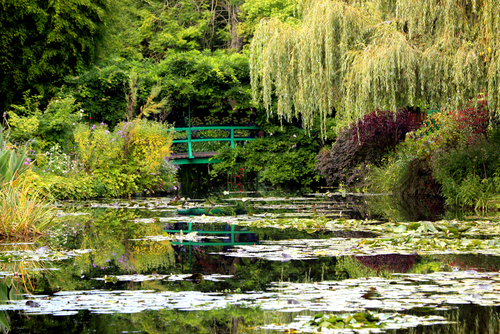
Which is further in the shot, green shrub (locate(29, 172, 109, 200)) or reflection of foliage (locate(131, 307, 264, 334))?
green shrub (locate(29, 172, 109, 200))

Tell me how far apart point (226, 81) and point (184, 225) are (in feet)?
46.6

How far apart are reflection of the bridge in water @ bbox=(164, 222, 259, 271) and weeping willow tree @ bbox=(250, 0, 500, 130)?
372 cm

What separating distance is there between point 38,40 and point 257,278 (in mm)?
19540

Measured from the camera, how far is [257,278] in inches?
Answer: 215

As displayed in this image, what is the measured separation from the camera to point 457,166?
1261cm

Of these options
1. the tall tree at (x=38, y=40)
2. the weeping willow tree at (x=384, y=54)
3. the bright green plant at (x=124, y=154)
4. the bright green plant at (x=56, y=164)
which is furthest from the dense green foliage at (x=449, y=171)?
the tall tree at (x=38, y=40)

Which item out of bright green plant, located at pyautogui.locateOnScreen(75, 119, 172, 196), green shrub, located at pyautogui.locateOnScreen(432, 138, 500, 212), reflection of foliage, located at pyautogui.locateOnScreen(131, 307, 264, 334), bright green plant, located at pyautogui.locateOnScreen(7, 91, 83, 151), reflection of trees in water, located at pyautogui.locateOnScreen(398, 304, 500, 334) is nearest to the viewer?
reflection of trees in water, located at pyautogui.locateOnScreen(398, 304, 500, 334)

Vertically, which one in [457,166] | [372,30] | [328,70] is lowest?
[457,166]

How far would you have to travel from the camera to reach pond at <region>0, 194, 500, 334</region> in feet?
12.9

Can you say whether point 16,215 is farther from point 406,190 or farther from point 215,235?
point 406,190

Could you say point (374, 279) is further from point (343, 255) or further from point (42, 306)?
point (42, 306)

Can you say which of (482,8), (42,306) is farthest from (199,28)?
(42,306)

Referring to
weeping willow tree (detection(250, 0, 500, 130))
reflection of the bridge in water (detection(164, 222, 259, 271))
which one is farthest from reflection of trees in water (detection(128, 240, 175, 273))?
weeping willow tree (detection(250, 0, 500, 130))

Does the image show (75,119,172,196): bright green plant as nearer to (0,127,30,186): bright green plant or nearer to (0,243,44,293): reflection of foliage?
(0,127,30,186): bright green plant
